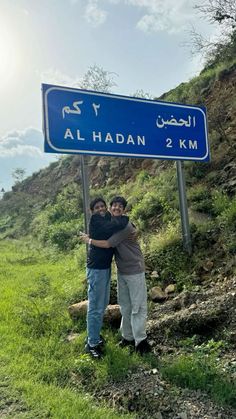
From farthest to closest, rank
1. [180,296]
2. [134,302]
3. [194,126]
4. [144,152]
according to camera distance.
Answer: [194,126] < [144,152] < [180,296] < [134,302]

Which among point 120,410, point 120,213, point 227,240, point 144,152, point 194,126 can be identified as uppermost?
point 194,126

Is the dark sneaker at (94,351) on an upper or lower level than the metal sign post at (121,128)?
lower

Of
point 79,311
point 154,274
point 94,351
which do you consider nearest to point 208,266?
point 154,274

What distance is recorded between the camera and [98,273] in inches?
175

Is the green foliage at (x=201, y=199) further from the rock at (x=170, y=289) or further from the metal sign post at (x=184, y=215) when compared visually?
the rock at (x=170, y=289)

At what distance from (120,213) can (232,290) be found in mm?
1717

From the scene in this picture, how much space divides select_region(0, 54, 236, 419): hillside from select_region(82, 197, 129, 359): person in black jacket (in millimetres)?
314

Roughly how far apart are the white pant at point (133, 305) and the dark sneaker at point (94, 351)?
14.2 inches

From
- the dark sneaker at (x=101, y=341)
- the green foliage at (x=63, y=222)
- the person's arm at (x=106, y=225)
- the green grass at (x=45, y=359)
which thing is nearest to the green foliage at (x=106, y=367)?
the green grass at (x=45, y=359)

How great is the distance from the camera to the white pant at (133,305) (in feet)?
14.3

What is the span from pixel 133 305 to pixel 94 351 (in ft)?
2.09

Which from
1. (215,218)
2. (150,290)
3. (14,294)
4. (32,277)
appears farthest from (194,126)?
(32,277)

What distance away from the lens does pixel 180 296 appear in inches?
208

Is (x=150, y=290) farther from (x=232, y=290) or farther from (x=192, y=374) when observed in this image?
(x=192, y=374)
